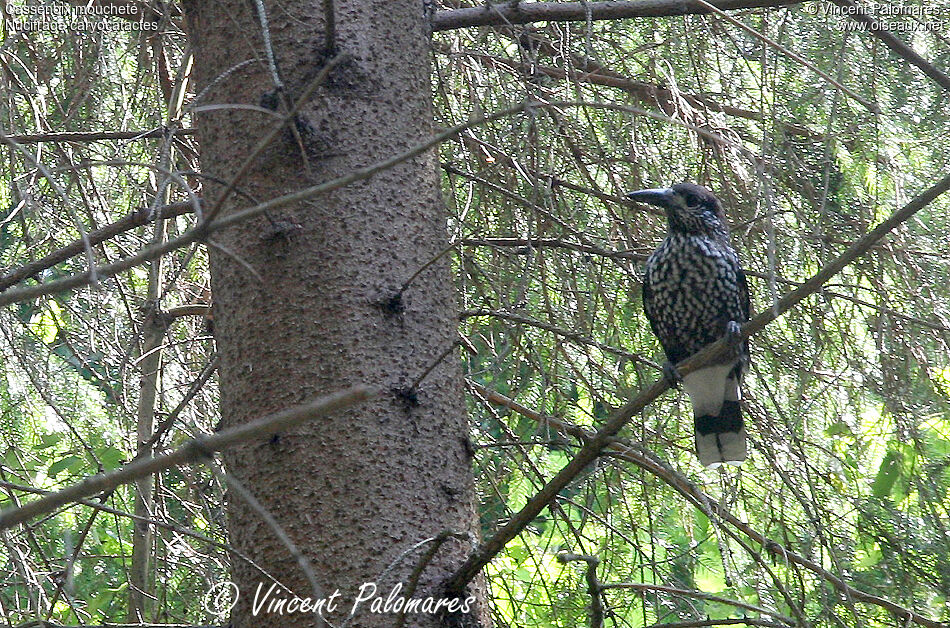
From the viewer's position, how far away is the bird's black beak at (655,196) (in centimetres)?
285

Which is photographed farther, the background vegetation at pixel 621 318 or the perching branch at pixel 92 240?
the background vegetation at pixel 621 318

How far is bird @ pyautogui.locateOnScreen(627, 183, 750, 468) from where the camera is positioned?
2961 mm

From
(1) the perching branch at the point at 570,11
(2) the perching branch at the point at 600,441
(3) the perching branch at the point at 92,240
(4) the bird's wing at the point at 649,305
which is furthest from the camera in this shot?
(4) the bird's wing at the point at 649,305

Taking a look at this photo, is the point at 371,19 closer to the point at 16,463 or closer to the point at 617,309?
the point at 617,309

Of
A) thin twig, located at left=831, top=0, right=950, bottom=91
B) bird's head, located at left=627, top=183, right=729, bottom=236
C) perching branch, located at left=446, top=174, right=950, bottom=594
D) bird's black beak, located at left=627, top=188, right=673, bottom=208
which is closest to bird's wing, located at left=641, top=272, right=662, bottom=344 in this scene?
bird's head, located at left=627, top=183, right=729, bottom=236

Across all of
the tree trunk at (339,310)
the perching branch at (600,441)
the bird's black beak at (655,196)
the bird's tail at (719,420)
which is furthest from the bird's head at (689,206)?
the perching branch at (600,441)

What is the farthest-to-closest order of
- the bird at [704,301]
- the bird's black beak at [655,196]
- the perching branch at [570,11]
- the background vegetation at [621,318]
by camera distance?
the bird at [704,301], the bird's black beak at [655,196], the background vegetation at [621,318], the perching branch at [570,11]

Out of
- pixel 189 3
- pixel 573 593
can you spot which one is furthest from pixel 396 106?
pixel 573 593

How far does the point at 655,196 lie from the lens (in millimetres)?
2855

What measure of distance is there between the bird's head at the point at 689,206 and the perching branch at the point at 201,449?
220 centimetres

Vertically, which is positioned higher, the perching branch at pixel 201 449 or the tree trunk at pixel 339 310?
the tree trunk at pixel 339 310

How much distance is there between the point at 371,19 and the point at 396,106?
208mm

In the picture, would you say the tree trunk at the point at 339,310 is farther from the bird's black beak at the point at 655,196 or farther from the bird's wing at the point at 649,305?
the bird's wing at the point at 649,305

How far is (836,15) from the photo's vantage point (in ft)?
8.98
